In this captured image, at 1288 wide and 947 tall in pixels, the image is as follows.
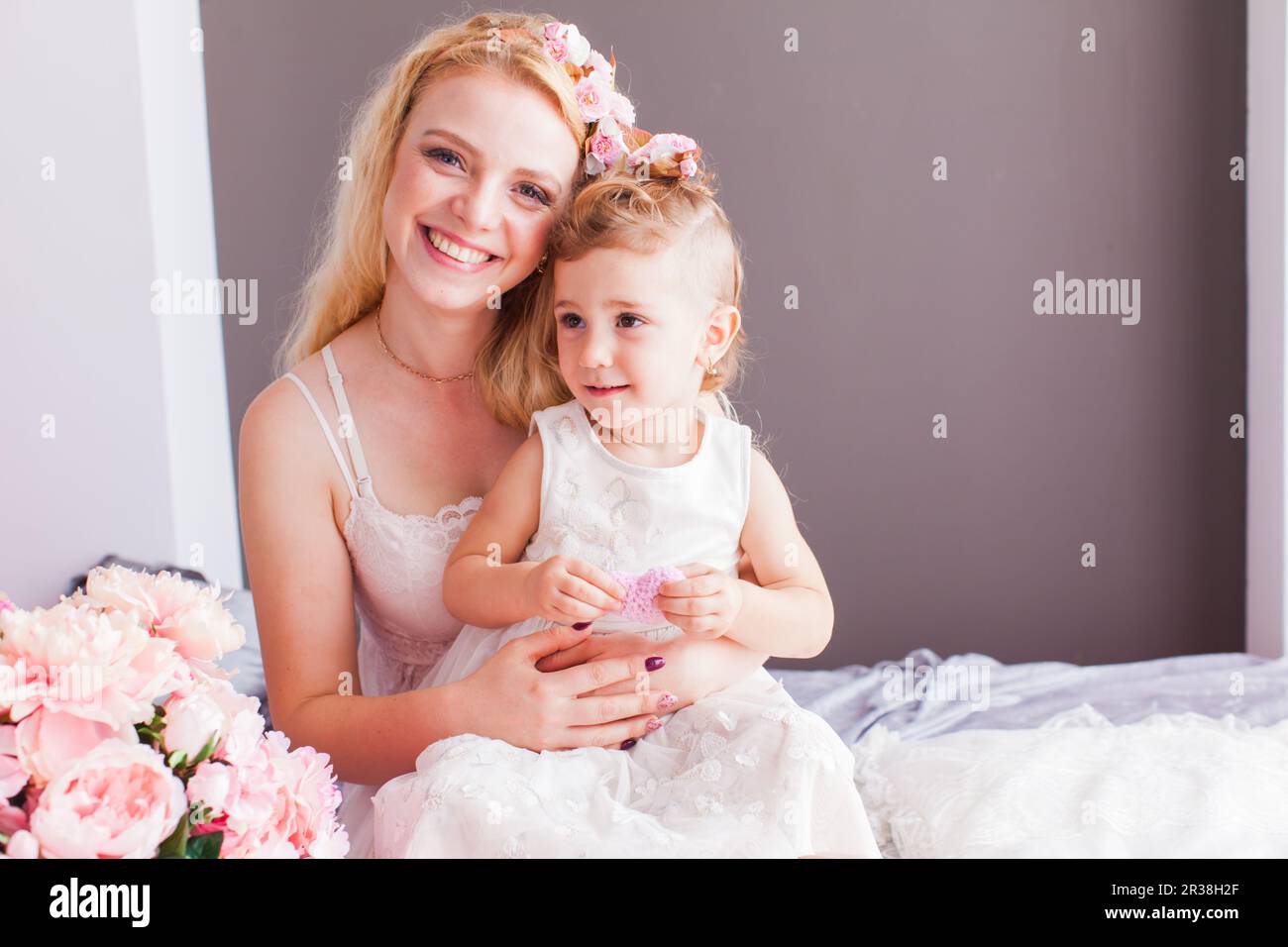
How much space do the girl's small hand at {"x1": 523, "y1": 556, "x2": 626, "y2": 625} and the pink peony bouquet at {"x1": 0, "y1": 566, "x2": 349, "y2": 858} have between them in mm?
366

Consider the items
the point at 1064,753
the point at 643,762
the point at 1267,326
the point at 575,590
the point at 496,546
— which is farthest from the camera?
the point at 1267,326

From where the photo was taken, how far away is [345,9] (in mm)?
3172

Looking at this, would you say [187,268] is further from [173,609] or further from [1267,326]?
[1267,326]

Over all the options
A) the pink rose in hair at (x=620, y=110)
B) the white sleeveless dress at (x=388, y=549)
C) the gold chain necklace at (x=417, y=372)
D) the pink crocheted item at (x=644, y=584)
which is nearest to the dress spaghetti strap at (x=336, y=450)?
the white sleeveless dress at (x=388, y=549)

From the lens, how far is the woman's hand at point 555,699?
1287mm

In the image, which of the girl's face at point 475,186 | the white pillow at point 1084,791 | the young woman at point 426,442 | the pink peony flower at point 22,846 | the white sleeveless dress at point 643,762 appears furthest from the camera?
the white pillow at point 1084,791

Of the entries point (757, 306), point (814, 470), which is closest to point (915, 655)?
point (814, 470)

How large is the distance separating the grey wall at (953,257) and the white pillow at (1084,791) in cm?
142

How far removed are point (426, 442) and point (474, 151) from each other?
428mm

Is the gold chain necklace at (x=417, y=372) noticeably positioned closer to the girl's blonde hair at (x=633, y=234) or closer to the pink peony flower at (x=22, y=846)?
the girl's blonde hair at (x=633, y=234)

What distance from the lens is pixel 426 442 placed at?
1.62 m

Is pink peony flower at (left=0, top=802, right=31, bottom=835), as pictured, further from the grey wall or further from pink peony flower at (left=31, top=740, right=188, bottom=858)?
the grey wall

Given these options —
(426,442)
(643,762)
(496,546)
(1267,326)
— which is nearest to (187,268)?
(426,442)
